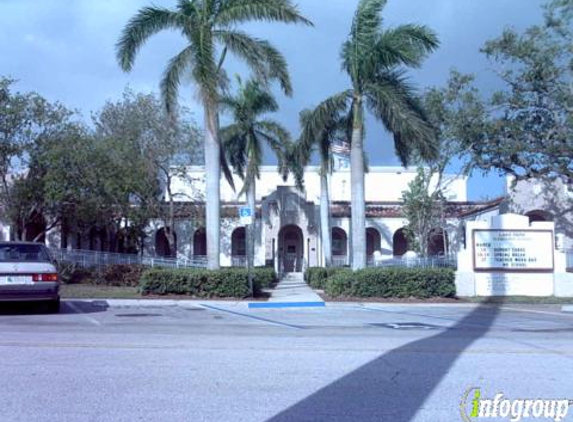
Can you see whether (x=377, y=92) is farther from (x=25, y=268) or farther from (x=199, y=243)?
(x=199, y=243)

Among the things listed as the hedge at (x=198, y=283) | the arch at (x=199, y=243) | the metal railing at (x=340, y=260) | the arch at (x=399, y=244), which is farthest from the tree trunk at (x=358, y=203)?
the arch at (x=199, y=243)

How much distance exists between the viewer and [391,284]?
2158cm

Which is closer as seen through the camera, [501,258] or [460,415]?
[460,415]

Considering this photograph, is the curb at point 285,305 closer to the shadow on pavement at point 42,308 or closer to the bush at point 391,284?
the bush at point 391,284

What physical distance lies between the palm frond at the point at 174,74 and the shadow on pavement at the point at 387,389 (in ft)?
43.1

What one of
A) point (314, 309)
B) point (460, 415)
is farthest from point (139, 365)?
point (314, 309)

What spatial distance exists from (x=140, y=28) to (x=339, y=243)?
25344mm

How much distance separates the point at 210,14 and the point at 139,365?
15.2 meters

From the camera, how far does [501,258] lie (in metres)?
24.2

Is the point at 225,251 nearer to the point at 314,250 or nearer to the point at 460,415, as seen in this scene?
the point at 314,250

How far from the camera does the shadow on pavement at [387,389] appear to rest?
Answer: 21.3 feet

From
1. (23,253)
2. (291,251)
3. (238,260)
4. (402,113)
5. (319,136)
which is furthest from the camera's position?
(291,251)

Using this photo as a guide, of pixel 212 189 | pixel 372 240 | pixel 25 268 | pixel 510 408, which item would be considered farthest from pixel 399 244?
pixel 510 408

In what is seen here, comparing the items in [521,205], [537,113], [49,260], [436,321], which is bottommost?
[436,321]
